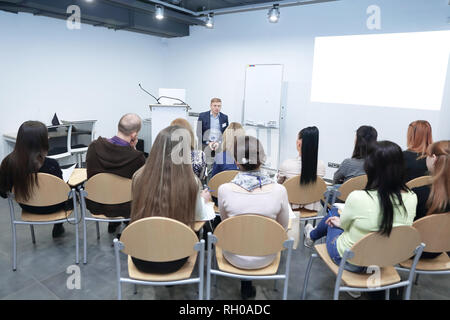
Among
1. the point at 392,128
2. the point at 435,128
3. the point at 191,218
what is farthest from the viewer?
the point at 392,128

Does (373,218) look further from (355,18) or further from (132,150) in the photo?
(355,18)

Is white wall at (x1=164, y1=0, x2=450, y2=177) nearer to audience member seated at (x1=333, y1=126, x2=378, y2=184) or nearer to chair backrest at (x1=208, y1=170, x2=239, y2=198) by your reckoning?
audience member seated at (x1=333, y1=126, x2=378, y2=184)

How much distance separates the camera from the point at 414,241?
160cm

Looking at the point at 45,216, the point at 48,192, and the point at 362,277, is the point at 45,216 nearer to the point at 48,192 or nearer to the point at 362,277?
the point at 48,192

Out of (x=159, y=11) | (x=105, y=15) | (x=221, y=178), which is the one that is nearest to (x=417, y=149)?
(x=221, y=178)

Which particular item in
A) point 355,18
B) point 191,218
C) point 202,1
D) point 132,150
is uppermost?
point 202,1

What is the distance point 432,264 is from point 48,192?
2.73 meters

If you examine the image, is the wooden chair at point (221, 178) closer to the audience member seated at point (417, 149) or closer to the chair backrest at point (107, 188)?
the chair backrest at point (107, 188)

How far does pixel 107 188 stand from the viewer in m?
2.34

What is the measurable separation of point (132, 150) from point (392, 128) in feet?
12.6

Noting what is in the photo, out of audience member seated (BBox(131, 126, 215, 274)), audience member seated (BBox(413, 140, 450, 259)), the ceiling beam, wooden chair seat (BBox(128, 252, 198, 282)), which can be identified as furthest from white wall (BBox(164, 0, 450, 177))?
wooden chair seat (BBox(128, 252, 198, 282))

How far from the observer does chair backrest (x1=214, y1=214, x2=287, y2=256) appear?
1.58m

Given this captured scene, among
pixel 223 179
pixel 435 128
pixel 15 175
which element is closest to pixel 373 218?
pixel 223 179
